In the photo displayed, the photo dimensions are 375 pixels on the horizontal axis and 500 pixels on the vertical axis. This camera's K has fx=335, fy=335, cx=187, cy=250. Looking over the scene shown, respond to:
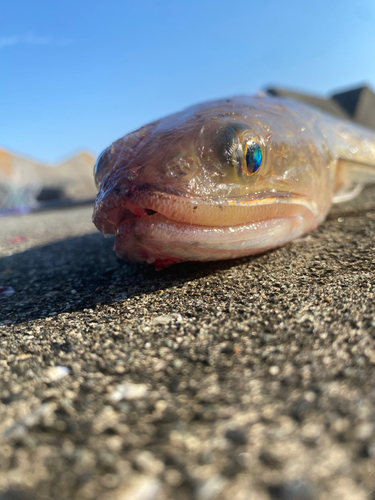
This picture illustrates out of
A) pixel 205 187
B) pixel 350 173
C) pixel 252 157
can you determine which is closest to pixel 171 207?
pixel 205 187

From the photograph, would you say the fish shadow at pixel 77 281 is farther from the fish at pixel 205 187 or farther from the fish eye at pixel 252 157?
the fish eye at pixel 252 157

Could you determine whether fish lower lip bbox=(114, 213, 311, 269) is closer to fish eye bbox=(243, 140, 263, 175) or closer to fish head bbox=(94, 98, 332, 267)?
fish head bbox=(94, 98, 332, 267)

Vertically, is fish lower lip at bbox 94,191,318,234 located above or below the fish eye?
below

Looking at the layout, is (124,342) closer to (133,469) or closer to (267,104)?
(133,469)

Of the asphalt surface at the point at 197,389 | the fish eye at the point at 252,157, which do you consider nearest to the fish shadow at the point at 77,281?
the asphalt surface at the point at 197,389

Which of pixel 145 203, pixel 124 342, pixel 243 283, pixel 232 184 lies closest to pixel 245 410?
pixel 124 342

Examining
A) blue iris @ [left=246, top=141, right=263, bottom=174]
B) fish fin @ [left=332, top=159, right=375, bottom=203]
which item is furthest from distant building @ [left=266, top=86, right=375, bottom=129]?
blue iris @ [left=246, top=141, right=263, bottom=174]

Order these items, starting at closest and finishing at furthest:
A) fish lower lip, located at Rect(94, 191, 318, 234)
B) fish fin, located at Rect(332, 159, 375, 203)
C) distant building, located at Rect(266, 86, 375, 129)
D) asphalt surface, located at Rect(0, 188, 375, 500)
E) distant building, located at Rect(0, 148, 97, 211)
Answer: asphalt surface, located at Rect(0, 188, 375, 500), fish lower lip, located at Rect(94, 191, 318, 234), fish fin, located at Rect(332, 159, 375, 203), distant building, located at Rect(266, 86, 375, 129), distant building, located at Rect(0, 148, 97, 211)
